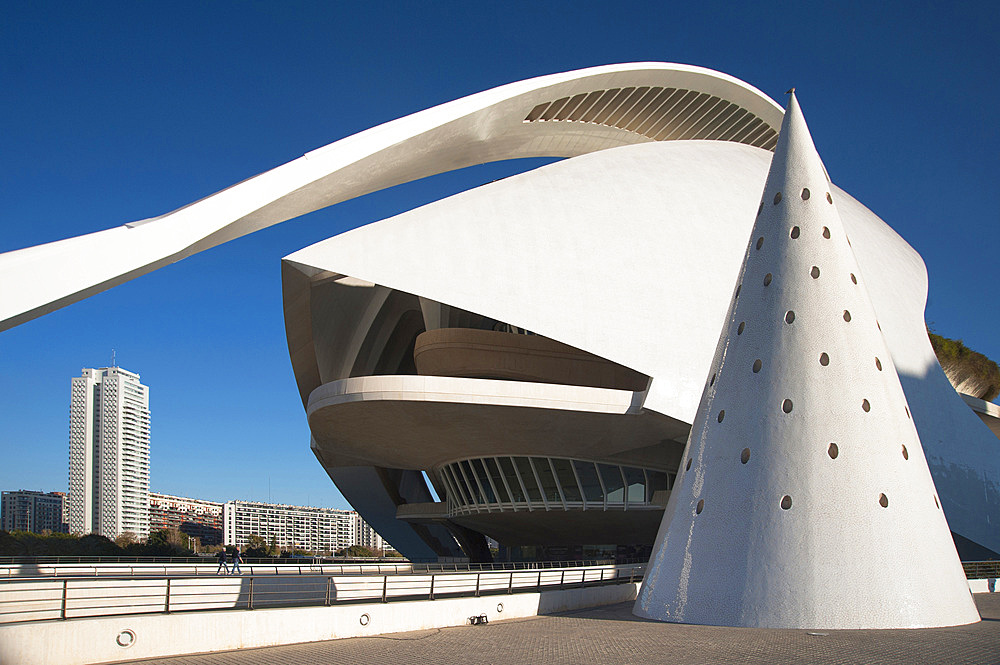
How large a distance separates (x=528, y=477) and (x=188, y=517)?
83.0 m

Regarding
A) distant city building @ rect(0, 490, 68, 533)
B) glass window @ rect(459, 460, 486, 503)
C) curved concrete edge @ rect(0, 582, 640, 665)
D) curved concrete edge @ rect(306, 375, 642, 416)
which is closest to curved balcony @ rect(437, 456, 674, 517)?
glass window @ rect(459, 460, 486, 503)

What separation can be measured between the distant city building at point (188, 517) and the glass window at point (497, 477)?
59981 millimetres

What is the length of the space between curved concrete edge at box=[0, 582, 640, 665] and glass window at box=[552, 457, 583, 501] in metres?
13.3

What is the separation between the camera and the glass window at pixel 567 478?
A: 79.0 ft

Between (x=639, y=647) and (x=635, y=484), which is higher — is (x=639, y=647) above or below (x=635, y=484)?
above

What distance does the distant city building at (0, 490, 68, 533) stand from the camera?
73.8 m

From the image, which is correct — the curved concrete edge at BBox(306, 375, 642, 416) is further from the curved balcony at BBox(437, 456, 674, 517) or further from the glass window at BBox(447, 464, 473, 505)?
the glass window at BBox(447, 464, 473, 505)

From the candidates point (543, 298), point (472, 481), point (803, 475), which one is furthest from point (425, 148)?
point (803, 475)

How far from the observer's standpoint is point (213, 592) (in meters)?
11.2

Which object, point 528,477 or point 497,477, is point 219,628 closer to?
point 528,477

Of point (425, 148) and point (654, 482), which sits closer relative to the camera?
point (425, 148)

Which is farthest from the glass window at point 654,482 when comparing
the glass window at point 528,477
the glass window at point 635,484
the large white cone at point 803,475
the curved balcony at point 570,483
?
the large white cone at point 803,475

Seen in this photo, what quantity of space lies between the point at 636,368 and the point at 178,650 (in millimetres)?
13924

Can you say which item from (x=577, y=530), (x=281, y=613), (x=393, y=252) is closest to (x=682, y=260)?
(x=393, y=252)
